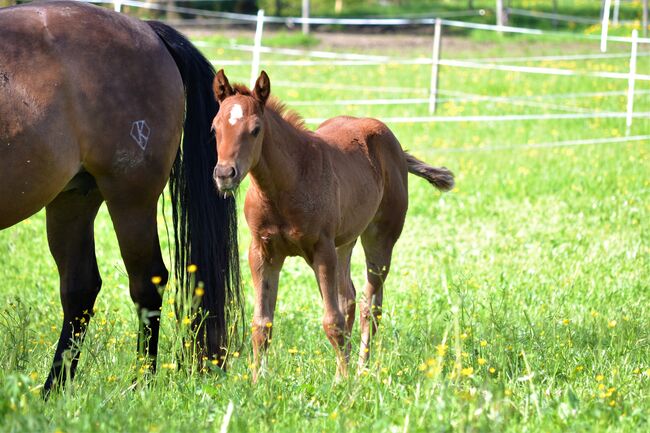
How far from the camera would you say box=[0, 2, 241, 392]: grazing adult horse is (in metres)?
4.29

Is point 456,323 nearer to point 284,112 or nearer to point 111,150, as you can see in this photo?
point 284,112

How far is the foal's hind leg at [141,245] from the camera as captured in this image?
4598 mm

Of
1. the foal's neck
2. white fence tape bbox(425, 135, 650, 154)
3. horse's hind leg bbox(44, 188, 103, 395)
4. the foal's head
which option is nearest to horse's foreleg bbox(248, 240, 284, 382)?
the foal's neck

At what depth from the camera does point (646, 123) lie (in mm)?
14109

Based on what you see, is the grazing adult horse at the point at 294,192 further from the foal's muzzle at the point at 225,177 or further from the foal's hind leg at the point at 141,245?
the foal's hind leg at the point at 141,245

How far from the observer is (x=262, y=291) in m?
4.73

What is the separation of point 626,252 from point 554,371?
3.61 m

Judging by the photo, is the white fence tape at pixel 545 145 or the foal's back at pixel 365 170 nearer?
the foal's back at pixel 365 170

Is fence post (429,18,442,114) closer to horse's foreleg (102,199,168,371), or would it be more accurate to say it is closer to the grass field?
the grass field

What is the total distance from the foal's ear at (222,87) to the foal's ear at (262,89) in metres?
0.11

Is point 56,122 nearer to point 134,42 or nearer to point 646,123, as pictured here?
point 134,42

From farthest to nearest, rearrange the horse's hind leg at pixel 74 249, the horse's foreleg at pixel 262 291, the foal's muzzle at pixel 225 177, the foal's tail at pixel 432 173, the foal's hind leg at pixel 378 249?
the foal's tail at pixel 432 173, the foal's hind leg at pixel 378 249, the horse's hind leg at pixel 74 249, the horse's foreleg at pixel 262 291, the foal's muzzle at pixel 225 177

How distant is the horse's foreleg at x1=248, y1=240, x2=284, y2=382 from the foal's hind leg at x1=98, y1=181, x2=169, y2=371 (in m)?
0.48

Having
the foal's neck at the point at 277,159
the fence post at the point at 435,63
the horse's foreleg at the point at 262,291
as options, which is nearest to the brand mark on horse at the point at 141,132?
the foal's neck at the point at 277,159
